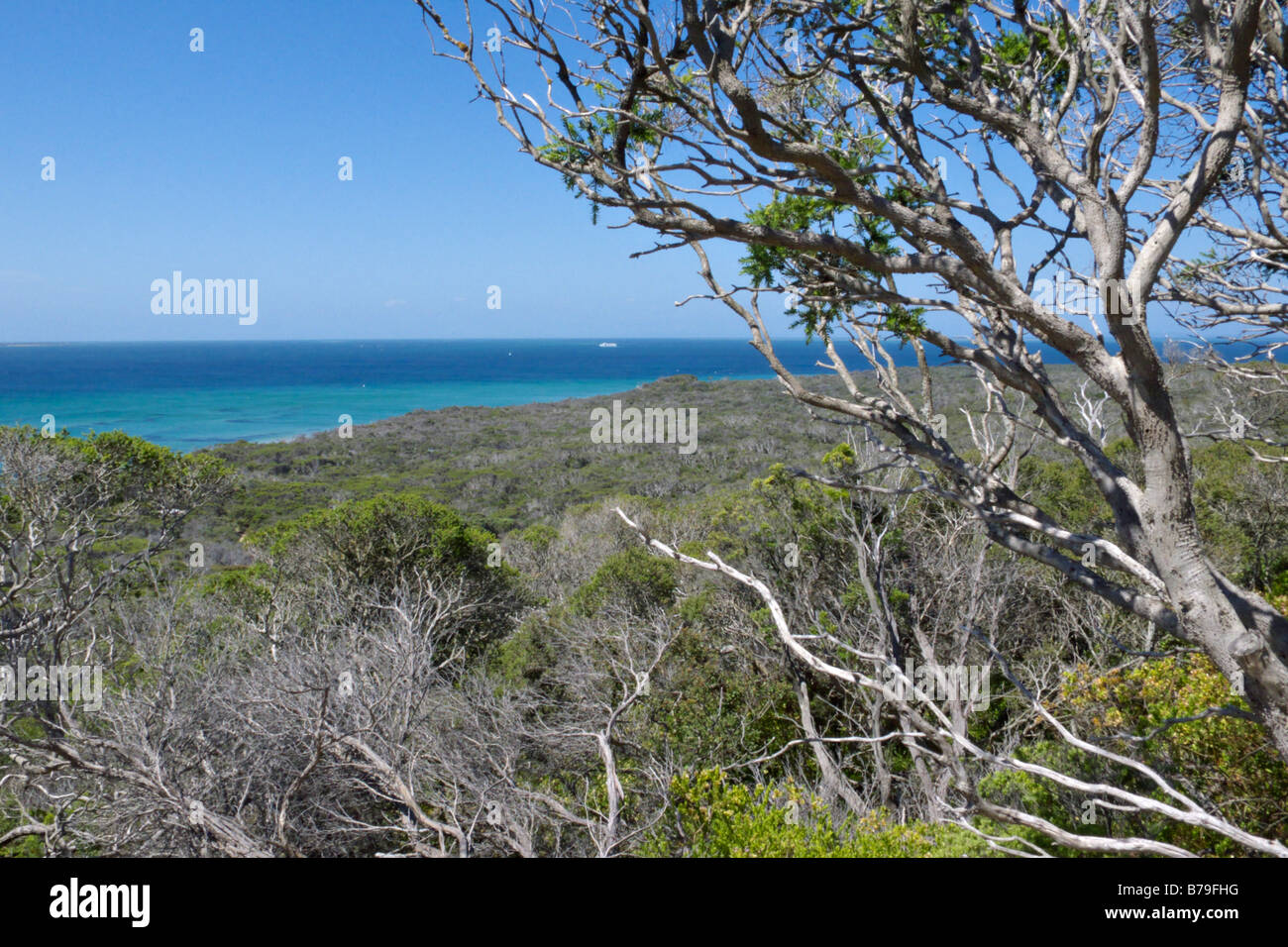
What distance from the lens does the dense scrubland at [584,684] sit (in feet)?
18.3

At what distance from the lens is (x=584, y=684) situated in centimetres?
933

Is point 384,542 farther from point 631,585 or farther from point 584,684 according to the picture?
point 584,684

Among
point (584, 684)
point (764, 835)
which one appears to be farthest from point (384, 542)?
point (764, 835)

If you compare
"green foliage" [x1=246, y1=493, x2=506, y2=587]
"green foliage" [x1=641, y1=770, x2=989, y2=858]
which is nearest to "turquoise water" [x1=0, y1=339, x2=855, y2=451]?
"green foliage" [x1=246, y1=493, x2=506, y2=587]

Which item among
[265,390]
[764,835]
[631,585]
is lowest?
[631,585]

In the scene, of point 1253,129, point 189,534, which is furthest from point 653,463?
point 1253,129

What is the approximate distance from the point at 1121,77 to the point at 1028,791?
7.48 m

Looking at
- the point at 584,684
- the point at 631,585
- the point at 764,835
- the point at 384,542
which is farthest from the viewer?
the point at 384,542

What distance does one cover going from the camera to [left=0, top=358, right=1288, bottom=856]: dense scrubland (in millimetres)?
5566

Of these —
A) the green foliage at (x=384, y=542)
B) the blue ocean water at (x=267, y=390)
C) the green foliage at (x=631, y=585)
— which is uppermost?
the blue ocean water at (x=267, y=390)

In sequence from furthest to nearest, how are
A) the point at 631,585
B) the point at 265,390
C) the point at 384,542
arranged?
the point at 265,390 < the point at 384,542 < the point at 631,585

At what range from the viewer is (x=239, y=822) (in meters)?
5.59

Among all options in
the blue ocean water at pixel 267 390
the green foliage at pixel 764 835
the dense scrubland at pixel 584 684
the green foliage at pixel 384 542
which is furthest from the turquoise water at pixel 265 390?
the green foliage at pixel 764 835

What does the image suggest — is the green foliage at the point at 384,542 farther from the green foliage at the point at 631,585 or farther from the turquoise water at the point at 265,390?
the turquoise water at the point at 265,390
